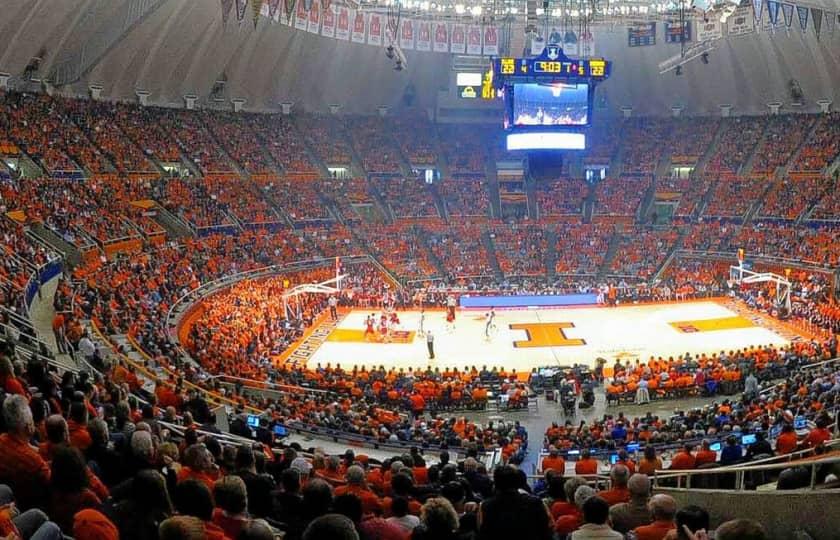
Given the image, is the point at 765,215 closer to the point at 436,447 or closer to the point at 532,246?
the point at 532,246

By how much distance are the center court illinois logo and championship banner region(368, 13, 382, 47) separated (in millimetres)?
16667

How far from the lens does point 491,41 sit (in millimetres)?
42094

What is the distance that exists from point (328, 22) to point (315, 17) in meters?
0.84

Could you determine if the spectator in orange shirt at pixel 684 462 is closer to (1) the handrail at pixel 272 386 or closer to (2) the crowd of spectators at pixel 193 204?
(1) the handrail at pixel 272 386

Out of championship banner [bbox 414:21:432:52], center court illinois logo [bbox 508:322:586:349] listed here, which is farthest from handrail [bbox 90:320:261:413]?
championship banner [bbox 414:21:432:52]

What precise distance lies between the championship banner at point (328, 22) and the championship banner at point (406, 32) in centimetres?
431

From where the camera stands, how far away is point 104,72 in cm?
4309

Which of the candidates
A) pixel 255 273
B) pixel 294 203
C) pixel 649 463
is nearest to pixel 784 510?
pixel 649 463

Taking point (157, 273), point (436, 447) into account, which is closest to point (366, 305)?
point (157, 273)

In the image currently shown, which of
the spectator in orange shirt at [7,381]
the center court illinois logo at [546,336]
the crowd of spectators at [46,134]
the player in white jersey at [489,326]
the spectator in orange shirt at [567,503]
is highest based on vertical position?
the crowd of spectators at [46,134]

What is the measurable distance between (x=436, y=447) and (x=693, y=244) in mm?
34806

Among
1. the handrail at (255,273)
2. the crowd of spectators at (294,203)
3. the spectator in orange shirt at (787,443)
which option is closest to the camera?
the spectator in orange shirt at (787,443)

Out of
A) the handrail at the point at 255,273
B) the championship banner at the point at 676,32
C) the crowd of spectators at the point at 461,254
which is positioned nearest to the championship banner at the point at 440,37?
the championship banner at the point at 676,32

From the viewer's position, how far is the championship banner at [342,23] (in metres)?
38.6
